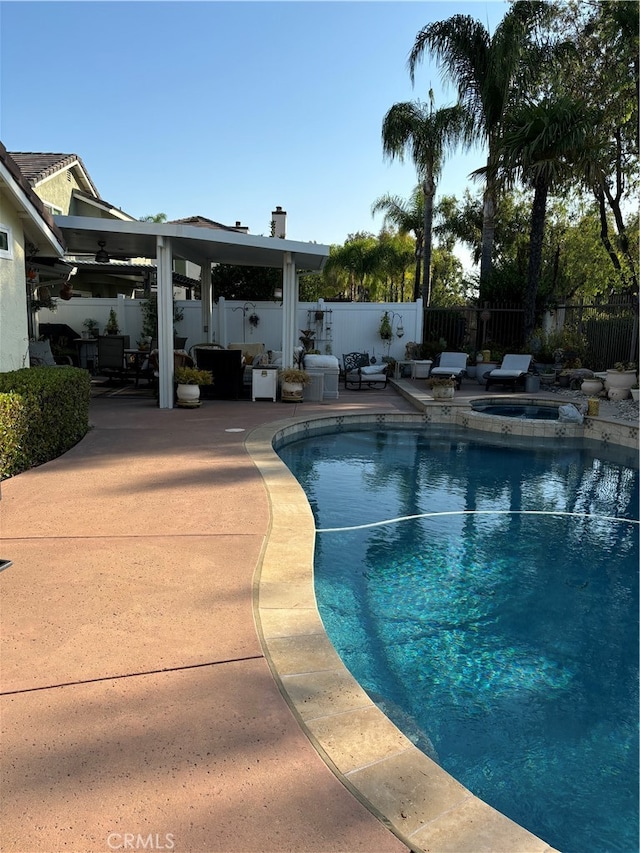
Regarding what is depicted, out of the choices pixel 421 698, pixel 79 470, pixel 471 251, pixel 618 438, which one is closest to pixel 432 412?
pixel 618 438

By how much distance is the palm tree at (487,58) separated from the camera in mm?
16109

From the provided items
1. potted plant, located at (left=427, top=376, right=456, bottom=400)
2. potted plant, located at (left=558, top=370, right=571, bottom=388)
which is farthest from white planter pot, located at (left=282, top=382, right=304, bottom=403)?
potted plant, located at (left=558, top=370, right=571, bottom=388)

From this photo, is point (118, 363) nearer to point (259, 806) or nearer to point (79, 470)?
point (79, 470)

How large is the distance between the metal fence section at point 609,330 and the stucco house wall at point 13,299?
44.6 feet

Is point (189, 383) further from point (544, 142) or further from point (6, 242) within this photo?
point (544, 142)

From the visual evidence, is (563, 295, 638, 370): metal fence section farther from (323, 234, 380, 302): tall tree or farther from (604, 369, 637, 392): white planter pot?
(323, 234, 380, 302): tall tree

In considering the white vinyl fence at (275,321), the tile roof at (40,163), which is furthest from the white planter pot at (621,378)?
the tile roof at (40,163)

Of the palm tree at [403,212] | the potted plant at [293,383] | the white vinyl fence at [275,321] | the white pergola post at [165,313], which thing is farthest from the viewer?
the palm tree at [403,212]

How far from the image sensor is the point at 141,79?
391 inches

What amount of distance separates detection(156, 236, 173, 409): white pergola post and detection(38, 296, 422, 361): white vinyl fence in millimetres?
6725

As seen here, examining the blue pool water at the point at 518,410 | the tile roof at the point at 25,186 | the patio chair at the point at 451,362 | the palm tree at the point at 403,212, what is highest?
the palm tree at the point at 403,212

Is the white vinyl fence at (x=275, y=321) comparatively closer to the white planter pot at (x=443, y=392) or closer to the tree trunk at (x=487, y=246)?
the tree trunk at (x=487, y=246)

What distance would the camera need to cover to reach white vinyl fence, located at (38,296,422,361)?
17812 mm

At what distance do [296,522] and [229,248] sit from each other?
29.6ft
